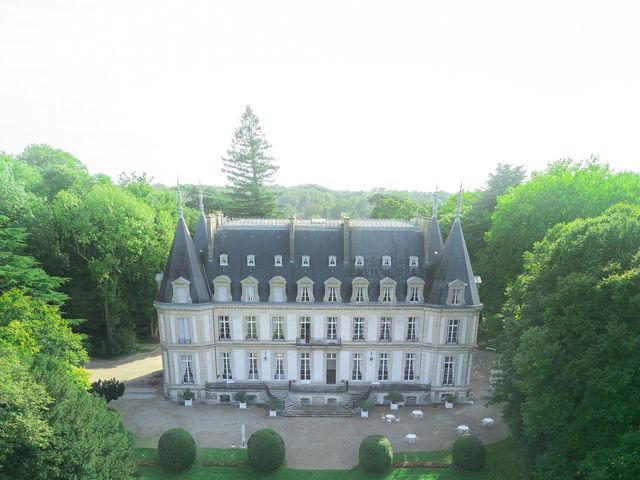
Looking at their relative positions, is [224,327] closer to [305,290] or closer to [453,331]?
[305,290]

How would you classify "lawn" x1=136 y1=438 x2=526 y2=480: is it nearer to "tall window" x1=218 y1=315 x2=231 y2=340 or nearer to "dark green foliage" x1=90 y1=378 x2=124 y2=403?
"dark green foliage" x1=90 y1=378 x2=124 y2=403

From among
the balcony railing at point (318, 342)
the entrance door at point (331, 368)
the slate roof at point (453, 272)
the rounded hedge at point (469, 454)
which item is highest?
the slate roof at point (453, 272)

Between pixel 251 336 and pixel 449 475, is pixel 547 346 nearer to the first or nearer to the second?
pixel 449 475

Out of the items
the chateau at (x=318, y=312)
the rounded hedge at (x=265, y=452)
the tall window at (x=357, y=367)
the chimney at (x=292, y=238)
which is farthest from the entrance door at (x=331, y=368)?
the rounded hedge at (x=265, y=452)

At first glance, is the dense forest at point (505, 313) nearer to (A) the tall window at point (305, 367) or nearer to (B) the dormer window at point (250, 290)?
(B) the dormer window at point (250, 290)

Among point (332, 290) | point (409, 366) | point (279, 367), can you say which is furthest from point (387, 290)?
point (279, 367)

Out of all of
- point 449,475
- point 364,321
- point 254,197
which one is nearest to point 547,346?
point 449,475
